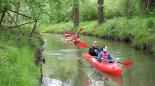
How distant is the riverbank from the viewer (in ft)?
69.5

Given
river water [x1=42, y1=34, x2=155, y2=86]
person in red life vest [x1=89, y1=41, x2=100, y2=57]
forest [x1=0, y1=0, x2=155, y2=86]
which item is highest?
forest [x1=0, y1=0, x2=155, y2=86]

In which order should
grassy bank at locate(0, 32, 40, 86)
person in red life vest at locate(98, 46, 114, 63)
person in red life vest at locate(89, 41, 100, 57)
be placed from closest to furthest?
grassy bank at locate(0, 32, 40, 86) < person in red life vest at locate(98, 46, 114, 63) < person in red life vest at locate(89, 41, 100, 57)

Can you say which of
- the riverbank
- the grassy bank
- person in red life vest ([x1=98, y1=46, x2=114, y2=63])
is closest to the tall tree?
the riverbank

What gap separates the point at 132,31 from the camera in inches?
1009

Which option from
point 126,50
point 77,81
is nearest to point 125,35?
point 126,50

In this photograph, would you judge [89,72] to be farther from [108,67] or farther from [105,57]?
[108,67]

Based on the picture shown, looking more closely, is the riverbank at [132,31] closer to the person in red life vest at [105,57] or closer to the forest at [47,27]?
the forest at [47,27]

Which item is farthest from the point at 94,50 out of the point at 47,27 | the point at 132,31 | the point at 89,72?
the point at 47,27

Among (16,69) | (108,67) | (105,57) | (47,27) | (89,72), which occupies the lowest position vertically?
(47,27)

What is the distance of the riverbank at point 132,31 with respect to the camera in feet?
69.5

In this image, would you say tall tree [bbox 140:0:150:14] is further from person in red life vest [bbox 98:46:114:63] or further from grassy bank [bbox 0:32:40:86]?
grassy bank [bbox 0:32:40:86]

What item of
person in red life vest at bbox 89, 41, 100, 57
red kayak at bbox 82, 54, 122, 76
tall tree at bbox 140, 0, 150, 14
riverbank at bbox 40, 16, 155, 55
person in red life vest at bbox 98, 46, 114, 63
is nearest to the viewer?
red kayak at bbox 82, 54, 122, 76

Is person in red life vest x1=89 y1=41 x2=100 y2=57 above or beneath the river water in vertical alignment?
above

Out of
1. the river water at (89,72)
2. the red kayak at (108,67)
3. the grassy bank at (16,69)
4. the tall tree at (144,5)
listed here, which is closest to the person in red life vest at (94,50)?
the river water at (89,72)
